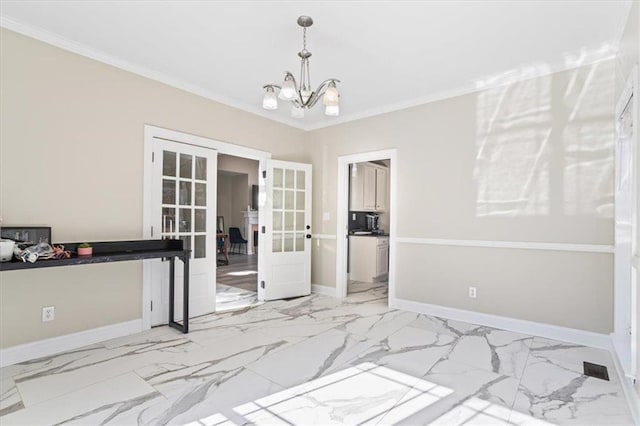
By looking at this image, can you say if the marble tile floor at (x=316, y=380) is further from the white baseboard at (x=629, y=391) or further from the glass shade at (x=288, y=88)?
the glass shade at (x=288, y=88)

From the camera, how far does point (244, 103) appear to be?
443cm

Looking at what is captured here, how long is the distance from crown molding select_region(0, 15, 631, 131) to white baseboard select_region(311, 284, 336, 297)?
2.55 meters

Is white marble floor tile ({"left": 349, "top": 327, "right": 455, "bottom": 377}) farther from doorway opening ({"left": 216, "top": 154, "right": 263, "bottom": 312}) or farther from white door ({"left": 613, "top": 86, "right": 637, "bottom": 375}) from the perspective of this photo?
doorway opening ({"left": 216, "top": 154, "right": 263, "bottom": 312})

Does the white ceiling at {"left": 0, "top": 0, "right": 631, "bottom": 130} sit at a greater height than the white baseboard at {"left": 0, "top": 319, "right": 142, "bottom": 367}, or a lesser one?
greater

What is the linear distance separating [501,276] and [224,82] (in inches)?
149

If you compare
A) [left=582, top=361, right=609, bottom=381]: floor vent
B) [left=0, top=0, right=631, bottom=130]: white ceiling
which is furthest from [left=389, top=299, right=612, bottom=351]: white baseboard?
[left=0, top=0, right=631, bottom=130]: white ceiling

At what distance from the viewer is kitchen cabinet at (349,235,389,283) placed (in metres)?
6.01

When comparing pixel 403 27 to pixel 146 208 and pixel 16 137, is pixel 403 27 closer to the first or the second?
pixel 146 208

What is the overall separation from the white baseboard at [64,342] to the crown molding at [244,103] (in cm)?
257

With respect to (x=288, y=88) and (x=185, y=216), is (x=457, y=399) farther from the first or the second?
(x=185, y=216)

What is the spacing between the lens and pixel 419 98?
4172 mm

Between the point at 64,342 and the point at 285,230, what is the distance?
2.83m

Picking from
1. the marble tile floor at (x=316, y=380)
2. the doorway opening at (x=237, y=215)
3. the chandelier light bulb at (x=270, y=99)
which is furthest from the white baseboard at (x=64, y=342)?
the doorway opening at (x=237, y=215)

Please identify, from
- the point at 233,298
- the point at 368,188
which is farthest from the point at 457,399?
the point at 368,188
